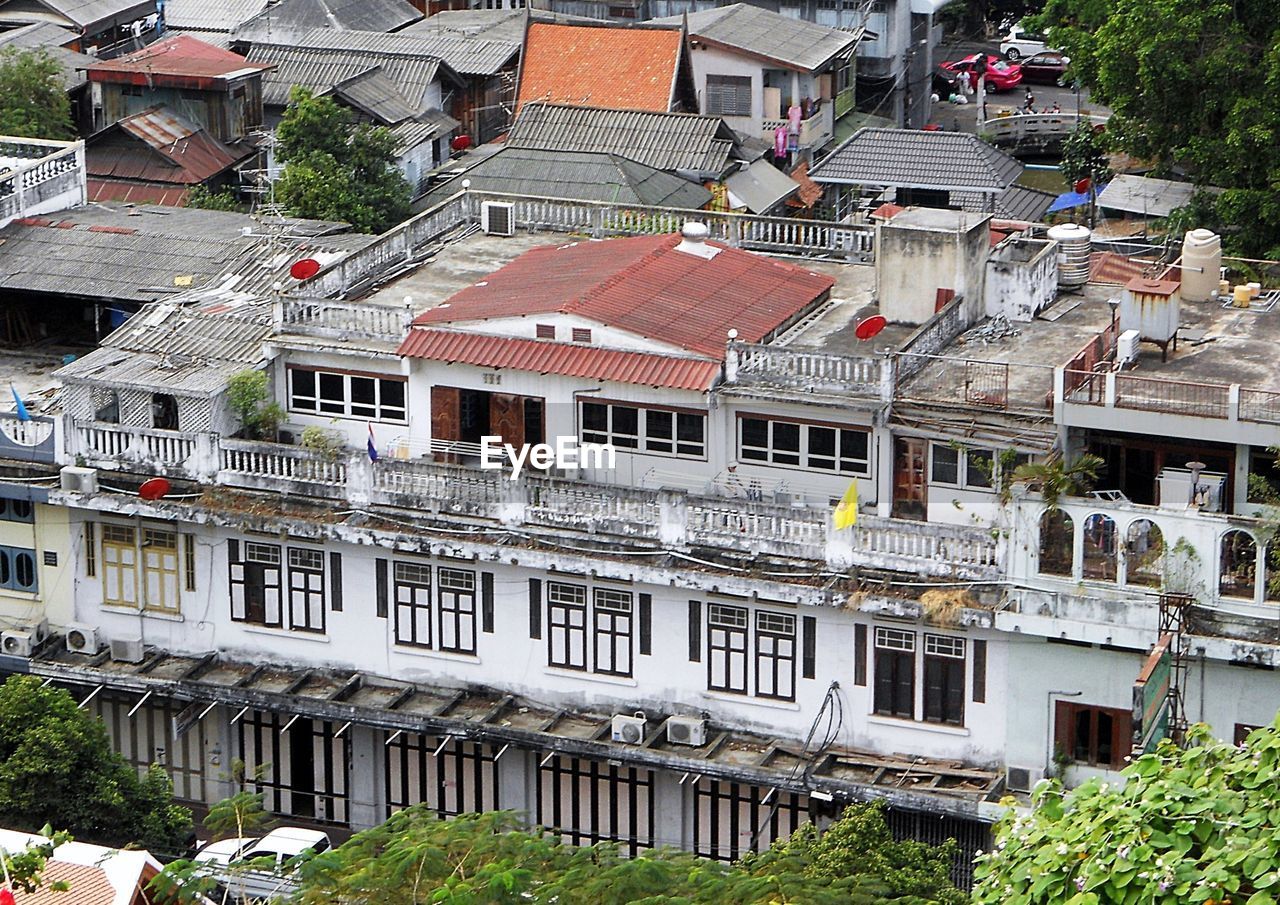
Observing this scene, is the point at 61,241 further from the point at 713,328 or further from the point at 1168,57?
the point at 1168,57

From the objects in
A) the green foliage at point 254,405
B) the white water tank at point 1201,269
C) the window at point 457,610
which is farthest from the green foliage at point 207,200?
the white water tank at point 1201,269

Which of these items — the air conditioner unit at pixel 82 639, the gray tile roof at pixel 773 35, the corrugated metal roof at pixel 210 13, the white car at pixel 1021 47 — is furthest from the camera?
the white car at pixel 1021 47

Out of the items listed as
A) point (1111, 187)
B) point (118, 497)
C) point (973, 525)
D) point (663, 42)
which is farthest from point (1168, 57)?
point (118, 497)

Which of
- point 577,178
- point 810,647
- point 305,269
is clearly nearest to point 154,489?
point 305,269

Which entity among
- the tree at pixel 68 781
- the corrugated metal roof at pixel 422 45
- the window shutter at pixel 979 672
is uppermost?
the corrugated metal roof at pixel 422 45

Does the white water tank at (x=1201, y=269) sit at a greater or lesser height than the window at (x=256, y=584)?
greater

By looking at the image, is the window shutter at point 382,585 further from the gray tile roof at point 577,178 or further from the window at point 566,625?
the gray tile roof at point 577,178
